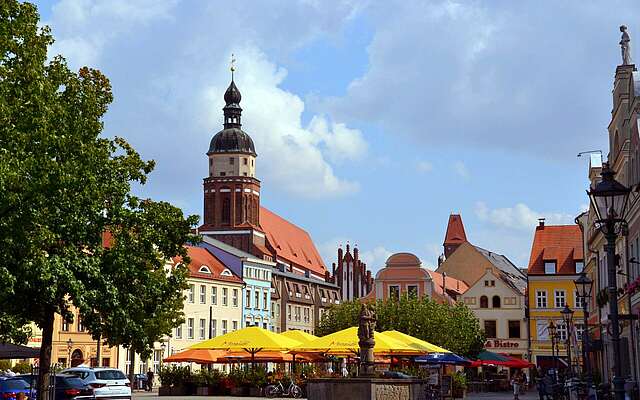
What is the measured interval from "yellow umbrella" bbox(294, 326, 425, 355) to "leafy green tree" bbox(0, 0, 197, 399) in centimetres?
1029

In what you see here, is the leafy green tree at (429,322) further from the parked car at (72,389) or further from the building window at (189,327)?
the parked car at (72,389)

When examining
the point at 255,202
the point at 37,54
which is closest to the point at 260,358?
the point at 37,54

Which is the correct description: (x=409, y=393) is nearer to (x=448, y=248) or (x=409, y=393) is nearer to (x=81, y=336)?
(x=81, y=336)

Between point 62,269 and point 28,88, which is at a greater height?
point 28,88

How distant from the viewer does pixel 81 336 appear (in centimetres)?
7088

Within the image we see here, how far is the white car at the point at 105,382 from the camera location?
102 feet

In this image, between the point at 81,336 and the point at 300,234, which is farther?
the point at 300,234

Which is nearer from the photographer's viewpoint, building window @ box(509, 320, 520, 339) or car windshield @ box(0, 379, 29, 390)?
car windshield @ box(0, 379, 29, 390)

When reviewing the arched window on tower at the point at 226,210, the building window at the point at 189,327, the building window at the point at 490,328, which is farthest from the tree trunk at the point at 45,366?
the arched window on tower at the point at 226,210

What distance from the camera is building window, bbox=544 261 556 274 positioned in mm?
73688

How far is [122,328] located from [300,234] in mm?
106512

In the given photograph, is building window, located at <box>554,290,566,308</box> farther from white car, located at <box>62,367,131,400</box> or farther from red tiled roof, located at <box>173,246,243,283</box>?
white car, located at <box>62,367,131,400</box>

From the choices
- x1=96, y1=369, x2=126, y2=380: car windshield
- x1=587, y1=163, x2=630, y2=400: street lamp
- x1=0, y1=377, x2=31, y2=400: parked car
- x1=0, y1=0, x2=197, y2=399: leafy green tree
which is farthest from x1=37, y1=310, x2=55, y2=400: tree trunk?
x1=587, y1=163, x2=630, y2=400: street lamp


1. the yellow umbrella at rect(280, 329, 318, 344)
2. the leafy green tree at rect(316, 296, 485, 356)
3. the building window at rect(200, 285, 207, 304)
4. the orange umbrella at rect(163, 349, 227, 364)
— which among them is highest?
the building window at rect(200, 285, 207, 304)
